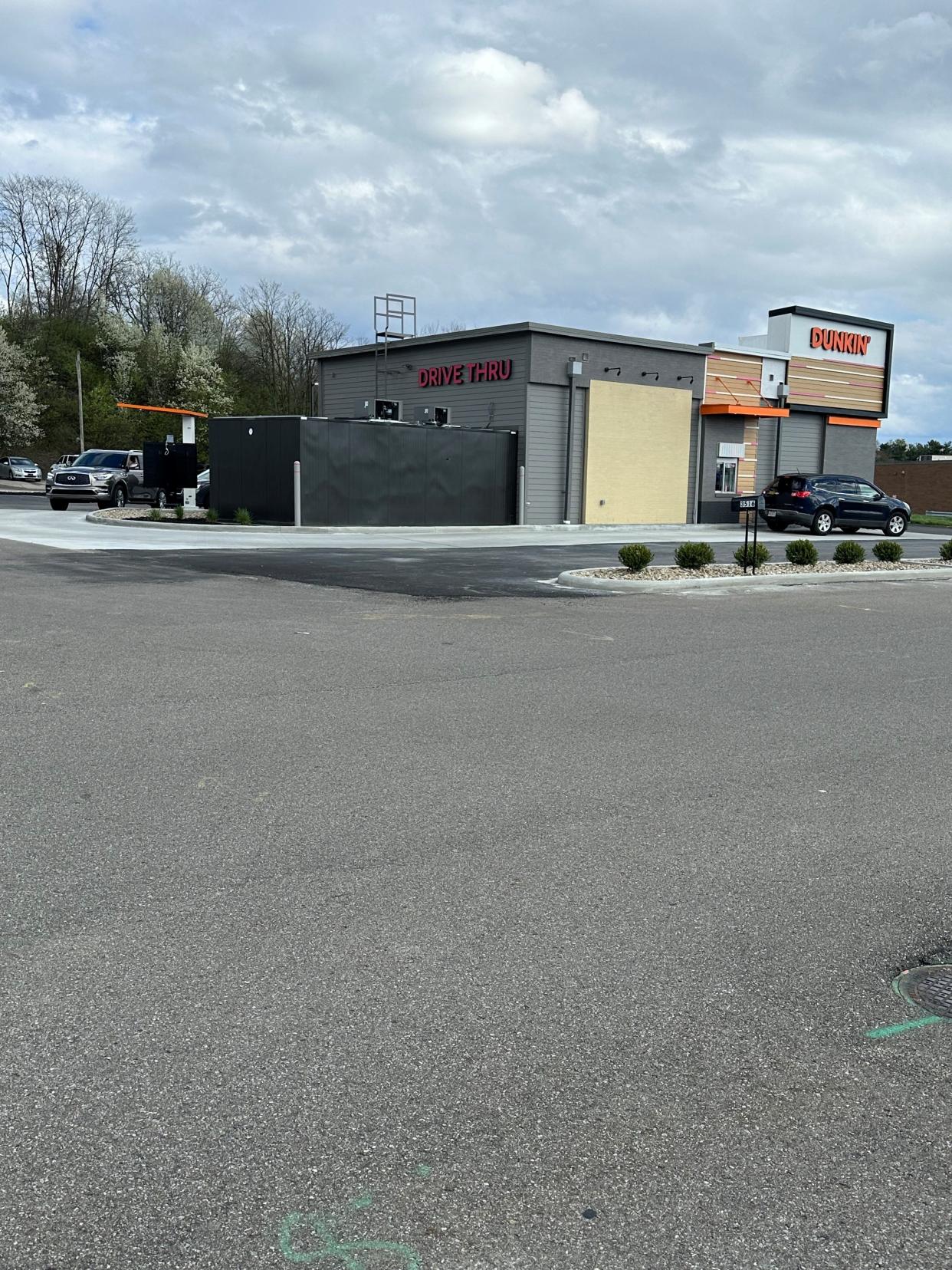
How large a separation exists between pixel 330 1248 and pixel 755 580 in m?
16.0

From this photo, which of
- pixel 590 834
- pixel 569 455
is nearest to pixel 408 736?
pixel 590 834

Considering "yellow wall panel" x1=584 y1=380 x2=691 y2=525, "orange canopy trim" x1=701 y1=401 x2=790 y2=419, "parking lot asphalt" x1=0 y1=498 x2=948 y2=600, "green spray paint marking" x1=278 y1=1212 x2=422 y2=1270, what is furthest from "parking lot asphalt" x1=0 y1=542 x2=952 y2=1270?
"orange canopy trim" x1=701 y1=401 x2=790 y2=419

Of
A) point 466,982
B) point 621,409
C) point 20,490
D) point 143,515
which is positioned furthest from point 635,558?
point 20,490

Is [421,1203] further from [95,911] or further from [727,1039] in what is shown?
[95,911]

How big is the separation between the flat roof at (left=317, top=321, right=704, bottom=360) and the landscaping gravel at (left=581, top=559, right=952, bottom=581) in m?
13.8

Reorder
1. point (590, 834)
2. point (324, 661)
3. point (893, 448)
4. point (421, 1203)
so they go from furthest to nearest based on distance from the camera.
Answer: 1. point (893, 448)
2. point (324, 661)
3. point (590, 834)
4. point (421, 1203)

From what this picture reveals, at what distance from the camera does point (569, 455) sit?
33625 mm

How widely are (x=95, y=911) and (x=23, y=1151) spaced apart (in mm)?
1453

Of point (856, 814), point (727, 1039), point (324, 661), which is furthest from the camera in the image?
point (324, 661)

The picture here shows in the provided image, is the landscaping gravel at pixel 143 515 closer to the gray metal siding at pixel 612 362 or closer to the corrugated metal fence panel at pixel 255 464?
the corrugated metal fence panel at pixel 255 464

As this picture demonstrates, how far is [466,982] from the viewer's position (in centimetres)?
360

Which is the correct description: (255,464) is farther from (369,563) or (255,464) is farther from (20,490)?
(20,490)

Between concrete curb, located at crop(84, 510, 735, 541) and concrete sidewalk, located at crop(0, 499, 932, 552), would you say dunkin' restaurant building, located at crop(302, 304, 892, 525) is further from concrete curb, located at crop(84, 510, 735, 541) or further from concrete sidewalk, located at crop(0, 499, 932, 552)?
concrete sidewalk, located at crop(0, 499, 932, 552)

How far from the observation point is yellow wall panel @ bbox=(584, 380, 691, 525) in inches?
1346
